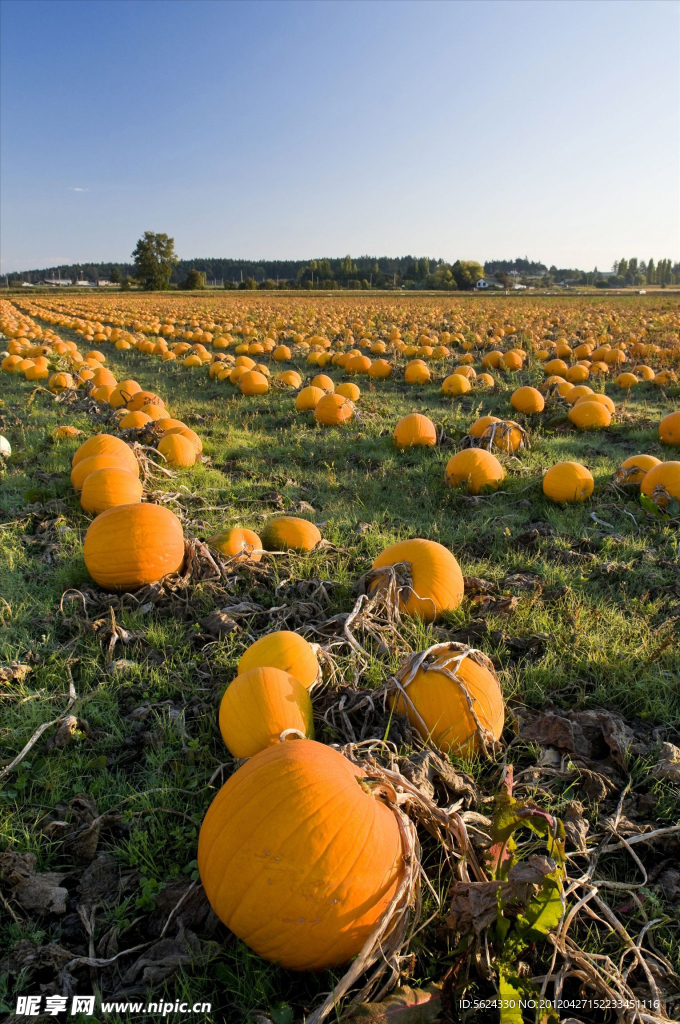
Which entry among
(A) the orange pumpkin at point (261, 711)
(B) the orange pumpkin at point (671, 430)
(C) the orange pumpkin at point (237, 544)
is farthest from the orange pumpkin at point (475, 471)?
(A) the orange pumpkin at point (261, 711)

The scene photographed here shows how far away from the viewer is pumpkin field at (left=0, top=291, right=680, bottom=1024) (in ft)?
5.16

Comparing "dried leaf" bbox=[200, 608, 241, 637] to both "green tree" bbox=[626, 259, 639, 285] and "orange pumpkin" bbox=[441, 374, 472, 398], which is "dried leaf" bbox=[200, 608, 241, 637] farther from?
"green tree" bbox=[626, 259, 639, 285]

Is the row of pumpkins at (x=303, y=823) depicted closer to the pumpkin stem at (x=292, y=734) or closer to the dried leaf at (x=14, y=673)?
the pumpkin stem at (x=292, y=734)

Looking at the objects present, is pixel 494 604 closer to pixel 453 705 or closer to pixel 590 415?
pixel 453 705

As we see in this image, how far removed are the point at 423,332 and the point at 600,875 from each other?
17.4m

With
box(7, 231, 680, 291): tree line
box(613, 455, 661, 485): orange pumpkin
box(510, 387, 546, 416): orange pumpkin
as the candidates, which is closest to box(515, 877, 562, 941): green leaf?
box(613, 455, 661, 485): orange pumpkin

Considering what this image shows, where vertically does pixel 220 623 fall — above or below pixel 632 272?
below

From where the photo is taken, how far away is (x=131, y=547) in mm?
3615

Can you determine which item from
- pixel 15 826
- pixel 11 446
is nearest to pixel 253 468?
pixel 11 446

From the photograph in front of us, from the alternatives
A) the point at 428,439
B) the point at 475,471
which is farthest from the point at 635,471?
the point at 428,439

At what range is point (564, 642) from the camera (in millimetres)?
3178

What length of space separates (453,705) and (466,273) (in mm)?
78254

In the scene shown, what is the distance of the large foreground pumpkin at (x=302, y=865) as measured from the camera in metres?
1.54

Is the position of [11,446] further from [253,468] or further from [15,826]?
[15,826]
